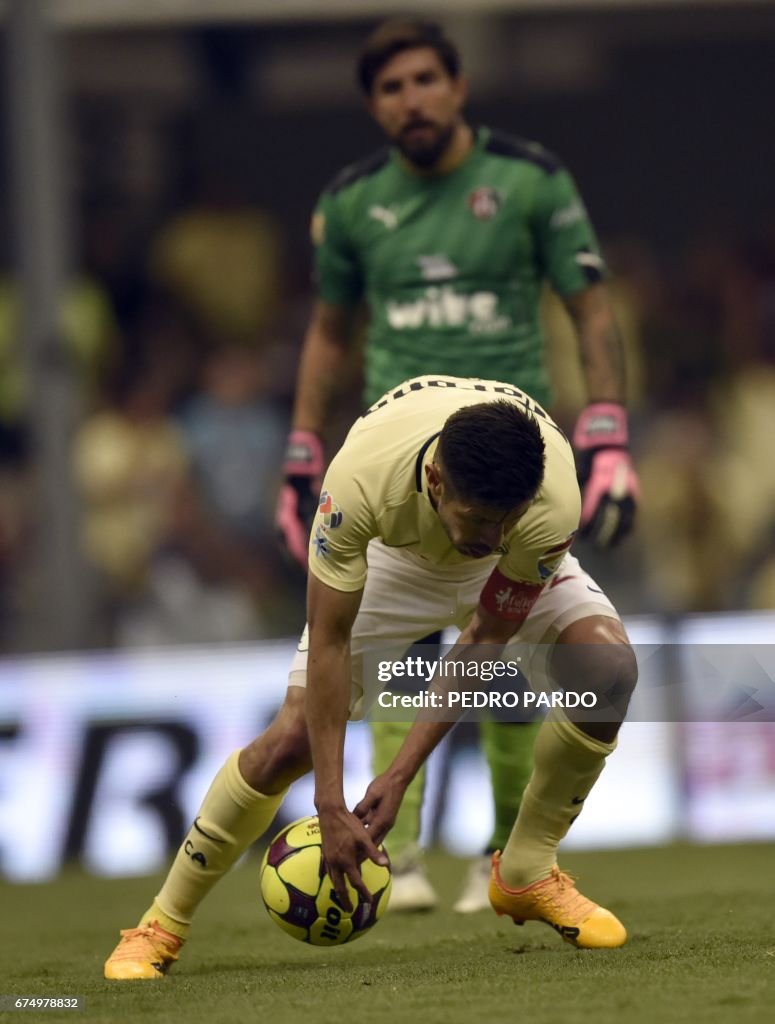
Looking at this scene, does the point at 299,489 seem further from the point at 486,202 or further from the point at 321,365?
the point at 486,202

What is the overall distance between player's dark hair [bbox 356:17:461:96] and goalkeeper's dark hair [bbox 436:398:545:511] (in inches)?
82.1

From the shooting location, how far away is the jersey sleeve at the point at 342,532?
180 inches

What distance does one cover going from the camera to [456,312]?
20.1ft

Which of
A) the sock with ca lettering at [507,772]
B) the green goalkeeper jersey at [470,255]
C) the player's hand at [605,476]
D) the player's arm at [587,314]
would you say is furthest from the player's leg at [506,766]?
the green goalkeeper jersey at [470,255]

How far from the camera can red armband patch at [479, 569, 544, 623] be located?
15.5 feet

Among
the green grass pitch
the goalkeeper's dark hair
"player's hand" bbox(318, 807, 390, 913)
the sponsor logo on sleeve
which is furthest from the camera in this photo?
the sponsor logo on sleeve

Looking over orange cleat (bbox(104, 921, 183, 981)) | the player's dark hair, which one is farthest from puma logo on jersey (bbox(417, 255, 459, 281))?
orange cleat (bbox(104, 921, 183, 981))

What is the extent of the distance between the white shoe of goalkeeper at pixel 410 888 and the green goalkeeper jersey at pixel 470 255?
1.45m

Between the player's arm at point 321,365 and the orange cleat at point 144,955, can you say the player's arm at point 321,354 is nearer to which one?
the player's arm at point 321,365

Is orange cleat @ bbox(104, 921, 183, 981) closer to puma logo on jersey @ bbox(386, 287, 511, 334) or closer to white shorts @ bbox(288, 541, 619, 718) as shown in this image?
white shorts @ bbox(288, 541, 619, 718)

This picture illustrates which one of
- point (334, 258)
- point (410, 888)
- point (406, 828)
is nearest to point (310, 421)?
point (334, 258)

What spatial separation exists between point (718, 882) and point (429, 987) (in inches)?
106

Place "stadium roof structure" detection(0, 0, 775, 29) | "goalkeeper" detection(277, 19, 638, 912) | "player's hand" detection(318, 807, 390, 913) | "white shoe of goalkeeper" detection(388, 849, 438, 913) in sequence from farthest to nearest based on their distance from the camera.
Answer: "stadium roof structure" detection(0, 0, 775, 29), "white shoe of goalkeeper" detection(388, 849, 438, 913), "goalkeeper" detection(277, 19, 638, 912), "player's hand" detection(318, 807, 390, 913)

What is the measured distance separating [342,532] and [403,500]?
157 millimetres
